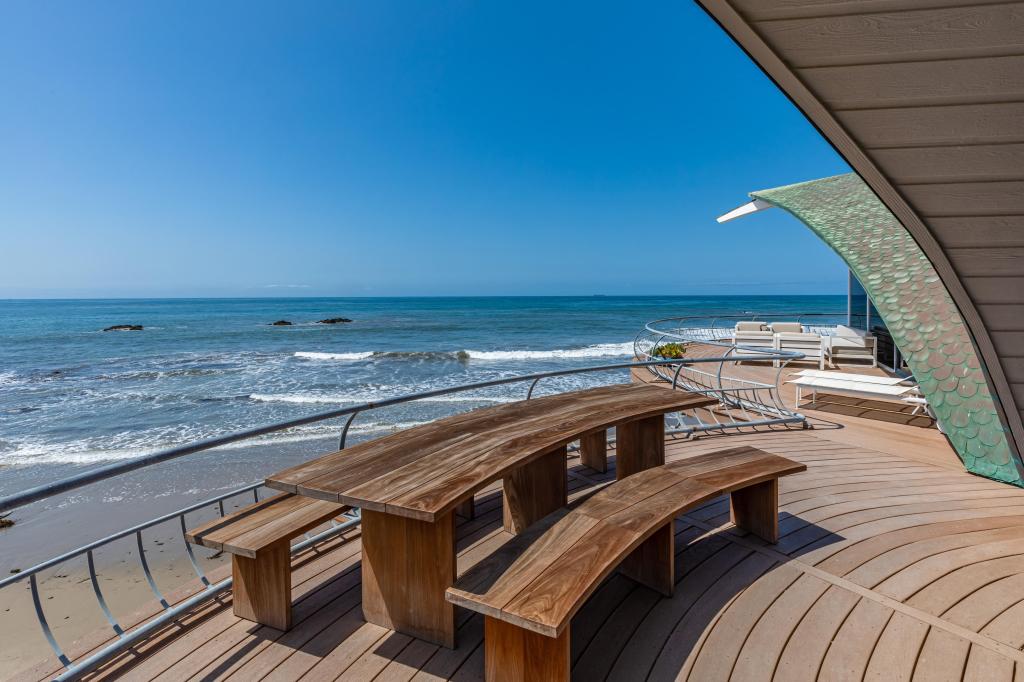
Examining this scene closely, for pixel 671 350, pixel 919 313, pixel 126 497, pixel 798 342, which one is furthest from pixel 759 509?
pixel 671 350

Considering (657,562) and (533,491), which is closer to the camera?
(657,562)

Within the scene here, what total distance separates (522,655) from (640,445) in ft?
6.64

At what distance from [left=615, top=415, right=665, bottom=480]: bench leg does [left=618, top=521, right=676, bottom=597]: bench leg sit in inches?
43.1

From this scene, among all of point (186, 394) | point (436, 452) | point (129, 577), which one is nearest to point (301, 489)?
point (436, 452)

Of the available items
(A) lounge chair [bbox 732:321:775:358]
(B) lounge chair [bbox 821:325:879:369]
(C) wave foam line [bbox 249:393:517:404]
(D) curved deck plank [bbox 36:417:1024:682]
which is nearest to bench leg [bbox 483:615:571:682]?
(D) curved deck plank [bbox 36:417:1024:682]

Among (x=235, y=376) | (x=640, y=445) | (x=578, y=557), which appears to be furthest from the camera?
(x=235, y=376)

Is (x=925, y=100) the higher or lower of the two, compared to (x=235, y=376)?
higher

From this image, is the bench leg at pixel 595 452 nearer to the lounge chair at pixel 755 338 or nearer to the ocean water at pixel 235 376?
the ocean water at pixel 235 376

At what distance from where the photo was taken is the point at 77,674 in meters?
1.76

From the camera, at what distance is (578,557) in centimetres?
177

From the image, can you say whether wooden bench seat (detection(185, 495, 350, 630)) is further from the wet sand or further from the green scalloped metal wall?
the green scalloped metal wall

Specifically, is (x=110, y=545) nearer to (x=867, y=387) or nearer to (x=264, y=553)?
(x=264, y=553)

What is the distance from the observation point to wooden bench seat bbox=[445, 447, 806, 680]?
5.12ft

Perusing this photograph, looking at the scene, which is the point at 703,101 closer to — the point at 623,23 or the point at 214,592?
the point at 623,23
